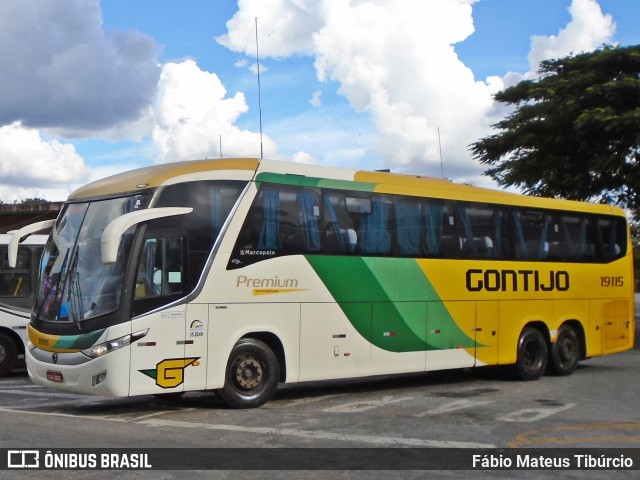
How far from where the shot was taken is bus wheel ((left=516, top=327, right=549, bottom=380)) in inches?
647

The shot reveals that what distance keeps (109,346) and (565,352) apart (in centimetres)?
994

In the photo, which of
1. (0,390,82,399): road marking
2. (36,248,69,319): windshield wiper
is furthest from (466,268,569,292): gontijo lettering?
(36,248,69,319): windshield wiper

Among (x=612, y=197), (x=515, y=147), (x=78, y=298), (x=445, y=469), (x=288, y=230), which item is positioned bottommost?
(x=445, y=469)

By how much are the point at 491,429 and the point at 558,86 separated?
19.8 meters

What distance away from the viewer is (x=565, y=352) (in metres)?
17.4

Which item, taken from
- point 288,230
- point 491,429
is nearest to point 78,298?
point 288,230

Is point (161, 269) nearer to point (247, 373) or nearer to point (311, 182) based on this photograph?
point (247, 373)

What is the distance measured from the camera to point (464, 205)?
15.5 meters

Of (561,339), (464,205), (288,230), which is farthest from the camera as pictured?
(561,339)

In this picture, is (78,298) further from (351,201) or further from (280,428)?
(351,201)

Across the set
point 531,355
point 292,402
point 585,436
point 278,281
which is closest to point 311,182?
point 278,281

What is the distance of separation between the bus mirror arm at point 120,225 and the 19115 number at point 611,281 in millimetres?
10304

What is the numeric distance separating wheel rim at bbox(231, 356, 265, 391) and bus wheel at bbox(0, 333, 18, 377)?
750 cm

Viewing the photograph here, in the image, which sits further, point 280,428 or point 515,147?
point 515,147
